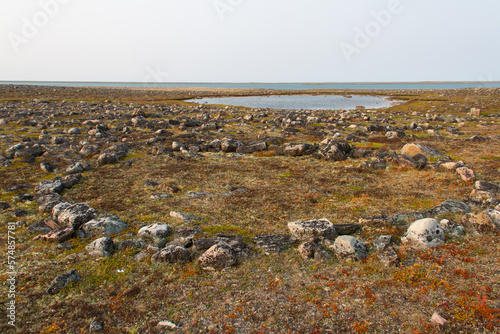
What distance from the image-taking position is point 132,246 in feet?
31.7

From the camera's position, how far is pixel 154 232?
33.9ft

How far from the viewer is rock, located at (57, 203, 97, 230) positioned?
10.7 m

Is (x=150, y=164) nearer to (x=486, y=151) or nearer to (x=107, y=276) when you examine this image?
(x=107, y=276)

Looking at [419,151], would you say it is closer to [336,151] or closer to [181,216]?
[336,151]

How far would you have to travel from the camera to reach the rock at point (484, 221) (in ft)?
32.3

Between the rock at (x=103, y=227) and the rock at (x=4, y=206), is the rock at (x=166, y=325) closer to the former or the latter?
the rock at (x=103, y=227)

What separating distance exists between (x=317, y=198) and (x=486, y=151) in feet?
58.1

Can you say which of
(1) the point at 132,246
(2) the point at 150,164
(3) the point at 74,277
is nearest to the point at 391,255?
(1) the point at 132,246

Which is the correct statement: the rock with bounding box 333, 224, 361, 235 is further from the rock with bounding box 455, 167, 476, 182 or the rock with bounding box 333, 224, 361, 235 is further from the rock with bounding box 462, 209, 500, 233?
the rock with bounding box 455, 167, 476, 182

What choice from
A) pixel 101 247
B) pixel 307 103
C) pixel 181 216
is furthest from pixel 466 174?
pixel 307 103

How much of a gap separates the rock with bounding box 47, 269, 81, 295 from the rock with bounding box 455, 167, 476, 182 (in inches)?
735

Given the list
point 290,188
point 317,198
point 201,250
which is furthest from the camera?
point 290,188

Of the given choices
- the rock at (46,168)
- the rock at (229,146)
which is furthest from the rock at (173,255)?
the rock at (229,146)

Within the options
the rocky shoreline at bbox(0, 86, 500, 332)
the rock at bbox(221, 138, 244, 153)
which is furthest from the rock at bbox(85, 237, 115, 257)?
the rock at bbox(221, 138, 244, 153)
